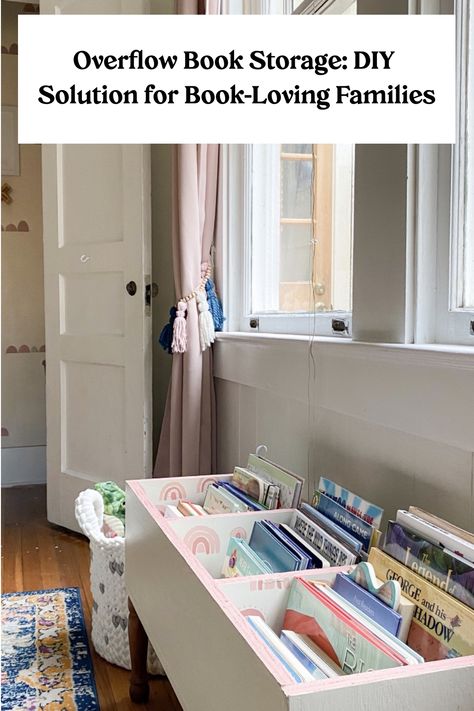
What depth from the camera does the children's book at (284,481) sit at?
131 centimetres

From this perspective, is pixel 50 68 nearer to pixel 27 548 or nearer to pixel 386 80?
pixel 386 80

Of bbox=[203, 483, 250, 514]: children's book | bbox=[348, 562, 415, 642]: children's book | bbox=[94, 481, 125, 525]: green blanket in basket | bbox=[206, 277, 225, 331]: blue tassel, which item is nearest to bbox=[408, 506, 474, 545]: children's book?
bbox=[348, 562, 415, 642]: children's book

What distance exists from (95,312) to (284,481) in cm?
154

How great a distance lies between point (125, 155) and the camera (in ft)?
8.32

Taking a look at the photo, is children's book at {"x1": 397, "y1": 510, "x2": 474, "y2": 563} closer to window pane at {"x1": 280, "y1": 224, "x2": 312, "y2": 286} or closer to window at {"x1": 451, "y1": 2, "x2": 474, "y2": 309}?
window at {"x1": 451, "y1": 2, "x2": 474, "y2": 309}

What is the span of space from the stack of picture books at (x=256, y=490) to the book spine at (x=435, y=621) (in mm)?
426

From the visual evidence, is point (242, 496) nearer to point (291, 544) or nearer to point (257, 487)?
point (257, 487)

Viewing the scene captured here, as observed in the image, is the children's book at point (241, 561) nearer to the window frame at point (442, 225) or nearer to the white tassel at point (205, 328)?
the window frame at point (442, 225)

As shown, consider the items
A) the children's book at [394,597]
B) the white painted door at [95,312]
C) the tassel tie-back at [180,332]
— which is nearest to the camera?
the children's book at [394,597]

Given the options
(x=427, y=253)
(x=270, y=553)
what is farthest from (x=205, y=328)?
(x=270, y=553)

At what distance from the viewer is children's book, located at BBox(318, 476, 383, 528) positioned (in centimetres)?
111

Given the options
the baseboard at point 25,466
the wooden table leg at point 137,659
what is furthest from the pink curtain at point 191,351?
the baseboard at point 25,466

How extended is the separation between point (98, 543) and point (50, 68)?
1.15 meters

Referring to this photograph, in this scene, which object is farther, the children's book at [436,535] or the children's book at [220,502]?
the children's book at [220,502]
